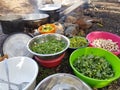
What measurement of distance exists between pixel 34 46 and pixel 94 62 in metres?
0.97

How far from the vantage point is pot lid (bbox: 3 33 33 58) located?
273cm

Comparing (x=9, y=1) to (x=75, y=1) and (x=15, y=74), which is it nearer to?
(x=75, y=1)

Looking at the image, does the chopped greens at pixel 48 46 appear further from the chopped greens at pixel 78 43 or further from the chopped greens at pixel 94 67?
the chopped greens at pixel 94 67

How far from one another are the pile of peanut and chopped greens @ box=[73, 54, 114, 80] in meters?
0.43

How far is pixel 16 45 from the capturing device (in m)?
2.82

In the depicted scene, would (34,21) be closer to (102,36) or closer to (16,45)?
(16,45)

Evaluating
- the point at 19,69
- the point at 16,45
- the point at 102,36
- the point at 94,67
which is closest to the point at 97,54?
the point at 94,67

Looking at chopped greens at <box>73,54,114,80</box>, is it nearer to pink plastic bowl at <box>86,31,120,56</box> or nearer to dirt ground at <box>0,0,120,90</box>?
dirt ground at <box>0,0,120,90</box>

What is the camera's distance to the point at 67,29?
3.31 metres

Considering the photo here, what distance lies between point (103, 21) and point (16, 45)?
234 centimetres

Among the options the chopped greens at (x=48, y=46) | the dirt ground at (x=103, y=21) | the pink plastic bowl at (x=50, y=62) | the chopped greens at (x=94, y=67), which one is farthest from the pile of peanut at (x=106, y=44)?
the pink plastic bowl at (x=50, y=62)

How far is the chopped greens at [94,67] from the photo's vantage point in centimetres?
222

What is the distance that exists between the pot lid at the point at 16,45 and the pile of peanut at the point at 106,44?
1203 millimetres

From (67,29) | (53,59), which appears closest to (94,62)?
(53,59)
